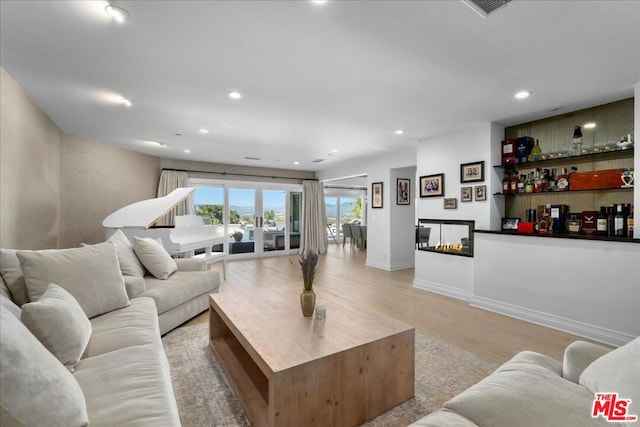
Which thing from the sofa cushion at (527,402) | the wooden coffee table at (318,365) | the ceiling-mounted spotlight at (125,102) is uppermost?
the ceiling-mounted spotlight at (125,102)

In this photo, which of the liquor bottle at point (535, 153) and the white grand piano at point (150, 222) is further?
the white grand piano at point (150, 222)

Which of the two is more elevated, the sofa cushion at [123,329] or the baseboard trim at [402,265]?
the sofa cushion at [123,329]

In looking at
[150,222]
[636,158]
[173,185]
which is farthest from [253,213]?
[636,158]

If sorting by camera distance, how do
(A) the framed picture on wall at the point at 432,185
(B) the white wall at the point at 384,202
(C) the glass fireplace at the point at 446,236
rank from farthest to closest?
(B) the white wall at the point at 384,202
(A) the framed picture on wall at the point at 432,185
(C) the glass fireplace at the point at 446,236

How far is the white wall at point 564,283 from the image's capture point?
9.12 ft

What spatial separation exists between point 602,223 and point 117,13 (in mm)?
4693

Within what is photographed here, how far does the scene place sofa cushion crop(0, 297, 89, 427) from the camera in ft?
2.54

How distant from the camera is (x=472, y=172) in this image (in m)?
4.18

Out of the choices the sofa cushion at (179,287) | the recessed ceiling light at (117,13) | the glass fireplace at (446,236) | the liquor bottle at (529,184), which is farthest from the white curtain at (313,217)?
the recessed ceiling light at (117,13)

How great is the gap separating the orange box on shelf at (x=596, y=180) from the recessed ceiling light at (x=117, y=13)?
4.53m

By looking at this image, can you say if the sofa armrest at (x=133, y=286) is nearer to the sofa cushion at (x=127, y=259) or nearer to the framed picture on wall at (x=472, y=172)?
the sofa cushion at (x=127, y=259)

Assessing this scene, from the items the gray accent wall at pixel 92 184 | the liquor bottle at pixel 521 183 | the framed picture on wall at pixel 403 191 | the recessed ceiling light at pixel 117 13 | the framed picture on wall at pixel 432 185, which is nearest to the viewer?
the recessed ceiling light at pixel 117 13

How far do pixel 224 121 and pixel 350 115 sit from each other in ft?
5.51

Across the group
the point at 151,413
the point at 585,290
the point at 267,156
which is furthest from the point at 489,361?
the point at 267,156
